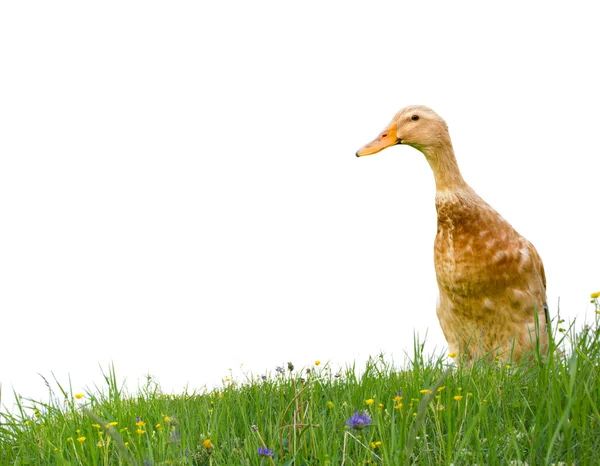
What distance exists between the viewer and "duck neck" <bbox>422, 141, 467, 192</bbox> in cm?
602

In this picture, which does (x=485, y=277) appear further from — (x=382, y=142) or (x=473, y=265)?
(x=382, y=142)

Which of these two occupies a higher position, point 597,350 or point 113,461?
point 597,350

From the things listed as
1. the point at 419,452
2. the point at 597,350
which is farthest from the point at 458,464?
the point at 597,350

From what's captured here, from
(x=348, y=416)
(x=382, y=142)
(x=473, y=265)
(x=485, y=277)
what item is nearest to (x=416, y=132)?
(x=382, y=142)

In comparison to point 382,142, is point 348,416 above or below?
below

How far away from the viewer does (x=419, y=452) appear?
3.02 metres

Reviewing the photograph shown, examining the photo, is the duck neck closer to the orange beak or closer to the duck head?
the duck head

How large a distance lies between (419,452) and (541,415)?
58 cm

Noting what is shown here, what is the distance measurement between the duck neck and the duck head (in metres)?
0.04

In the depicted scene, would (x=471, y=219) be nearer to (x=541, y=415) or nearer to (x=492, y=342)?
(x=492, y=342)

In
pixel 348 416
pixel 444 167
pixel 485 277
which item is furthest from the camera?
pixel 444 167

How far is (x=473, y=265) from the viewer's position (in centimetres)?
569

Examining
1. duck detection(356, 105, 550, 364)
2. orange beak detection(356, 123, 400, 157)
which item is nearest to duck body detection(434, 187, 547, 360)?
duck detection(356, 105, 550, 364)

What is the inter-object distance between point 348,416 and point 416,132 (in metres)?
3.35
